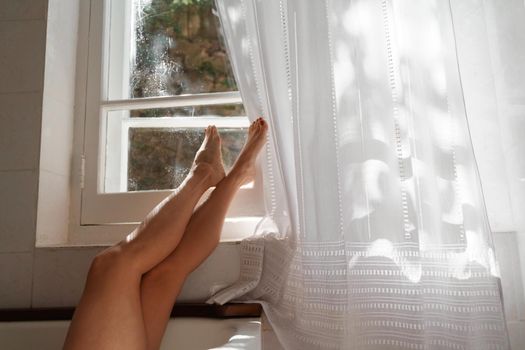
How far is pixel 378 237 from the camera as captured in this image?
99cm

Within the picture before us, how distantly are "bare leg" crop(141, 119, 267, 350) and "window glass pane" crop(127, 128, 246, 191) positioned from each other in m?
0.24

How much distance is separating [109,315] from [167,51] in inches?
39.4

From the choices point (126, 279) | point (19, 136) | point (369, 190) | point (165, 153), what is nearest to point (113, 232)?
point (165, 153)

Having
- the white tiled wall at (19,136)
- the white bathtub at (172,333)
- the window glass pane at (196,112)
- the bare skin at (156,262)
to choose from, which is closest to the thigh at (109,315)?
the bare skin at (156,262)

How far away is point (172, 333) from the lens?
1.11m

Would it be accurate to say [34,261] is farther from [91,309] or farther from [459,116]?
[459,116]

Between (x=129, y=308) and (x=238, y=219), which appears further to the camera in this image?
(x=238, y=219)

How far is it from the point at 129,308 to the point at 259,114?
22.6 inches

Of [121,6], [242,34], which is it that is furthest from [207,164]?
[121,6]

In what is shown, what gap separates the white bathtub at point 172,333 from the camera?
1042 millimetres

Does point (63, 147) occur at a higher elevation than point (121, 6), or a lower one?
lower

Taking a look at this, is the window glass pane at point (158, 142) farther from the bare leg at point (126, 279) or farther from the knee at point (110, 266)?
the knee at point (110, 266)

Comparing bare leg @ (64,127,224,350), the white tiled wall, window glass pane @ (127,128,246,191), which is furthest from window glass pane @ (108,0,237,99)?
bare leg @ (64,127,224,350)

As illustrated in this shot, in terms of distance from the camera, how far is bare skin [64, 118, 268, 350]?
871mm
